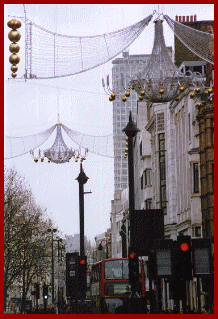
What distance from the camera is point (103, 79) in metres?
20.4

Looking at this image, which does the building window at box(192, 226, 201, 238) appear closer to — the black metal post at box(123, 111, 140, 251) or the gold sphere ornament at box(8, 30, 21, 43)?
the black metal post at box(123, 111, 140, 251)

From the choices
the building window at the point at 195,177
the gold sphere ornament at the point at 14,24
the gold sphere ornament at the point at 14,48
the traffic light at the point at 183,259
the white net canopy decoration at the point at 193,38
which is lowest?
the traffic light at the point at 183,259

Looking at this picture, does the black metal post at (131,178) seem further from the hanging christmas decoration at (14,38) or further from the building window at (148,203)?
the building window at (148,203)

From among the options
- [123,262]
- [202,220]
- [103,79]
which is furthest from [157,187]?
[103,79]

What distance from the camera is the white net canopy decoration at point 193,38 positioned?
61.0 ft

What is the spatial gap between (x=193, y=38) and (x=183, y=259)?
16.3 feet

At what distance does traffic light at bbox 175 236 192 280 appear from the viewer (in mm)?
20000

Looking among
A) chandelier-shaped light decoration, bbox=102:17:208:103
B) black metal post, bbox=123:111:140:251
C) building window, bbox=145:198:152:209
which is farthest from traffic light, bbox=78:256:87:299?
building window, bbox=145:198:152:209

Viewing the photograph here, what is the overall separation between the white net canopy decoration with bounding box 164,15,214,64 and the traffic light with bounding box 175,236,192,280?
427 centimetres

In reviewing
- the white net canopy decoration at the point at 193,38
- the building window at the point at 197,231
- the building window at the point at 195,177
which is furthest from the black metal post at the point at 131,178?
the building window at the point at 197,231

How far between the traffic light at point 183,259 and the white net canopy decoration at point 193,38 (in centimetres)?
427

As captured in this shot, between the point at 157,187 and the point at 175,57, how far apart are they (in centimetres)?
1084

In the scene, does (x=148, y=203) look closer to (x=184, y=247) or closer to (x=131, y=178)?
(x=131, y=178)

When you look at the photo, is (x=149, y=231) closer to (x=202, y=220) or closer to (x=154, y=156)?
(x=202, y=220)
